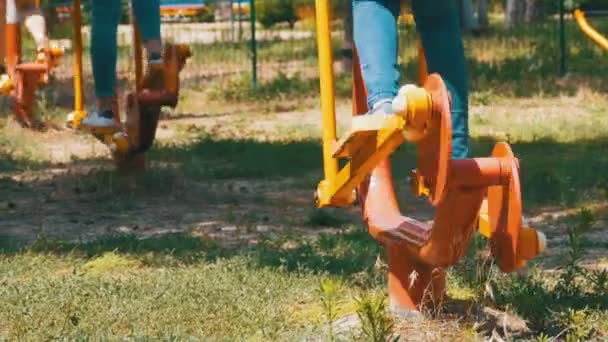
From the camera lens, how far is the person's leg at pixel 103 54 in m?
7.50

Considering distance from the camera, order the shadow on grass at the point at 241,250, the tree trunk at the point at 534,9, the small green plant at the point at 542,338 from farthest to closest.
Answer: the tree trunk at the point at 534,9 → the shadow on grass at the point at 241,250 → the small green plant at the point at 542,338

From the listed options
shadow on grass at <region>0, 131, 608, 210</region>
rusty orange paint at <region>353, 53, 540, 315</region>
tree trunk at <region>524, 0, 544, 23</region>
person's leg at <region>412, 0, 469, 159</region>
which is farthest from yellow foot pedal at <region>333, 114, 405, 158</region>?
tree trunk at <region>524, 0, 544, 23</region>

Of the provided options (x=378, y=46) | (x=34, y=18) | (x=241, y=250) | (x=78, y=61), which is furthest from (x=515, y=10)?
(x=378, y=46)

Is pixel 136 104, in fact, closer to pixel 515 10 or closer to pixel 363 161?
pixel 363 161

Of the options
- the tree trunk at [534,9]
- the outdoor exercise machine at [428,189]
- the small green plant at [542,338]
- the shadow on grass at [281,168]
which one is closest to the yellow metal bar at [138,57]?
the shadow on grass at [281,168]

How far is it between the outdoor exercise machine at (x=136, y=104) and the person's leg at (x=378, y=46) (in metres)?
3.64

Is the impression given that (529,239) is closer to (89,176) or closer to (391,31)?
(391,31)

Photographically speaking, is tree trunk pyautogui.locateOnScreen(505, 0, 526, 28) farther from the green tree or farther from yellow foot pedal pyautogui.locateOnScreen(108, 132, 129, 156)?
yellow foot pedal pyautogui.locateOnScreen(108, 132, 129, 156)

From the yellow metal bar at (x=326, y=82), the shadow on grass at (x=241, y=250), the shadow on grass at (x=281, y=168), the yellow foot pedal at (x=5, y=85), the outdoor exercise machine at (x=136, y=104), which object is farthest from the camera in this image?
the yellow foot pedal at (x=5, y=85)

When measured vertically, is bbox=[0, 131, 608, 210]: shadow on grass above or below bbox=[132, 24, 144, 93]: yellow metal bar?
below

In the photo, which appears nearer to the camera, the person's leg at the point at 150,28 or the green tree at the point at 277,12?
the person's leg at the point at 150,28

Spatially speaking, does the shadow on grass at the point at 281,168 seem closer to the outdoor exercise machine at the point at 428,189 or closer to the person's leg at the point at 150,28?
the person's leg at the point at 150,28

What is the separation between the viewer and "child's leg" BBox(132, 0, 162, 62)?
7.38 meters

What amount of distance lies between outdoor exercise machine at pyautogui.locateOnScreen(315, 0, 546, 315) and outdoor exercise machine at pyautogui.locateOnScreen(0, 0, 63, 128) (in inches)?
205
